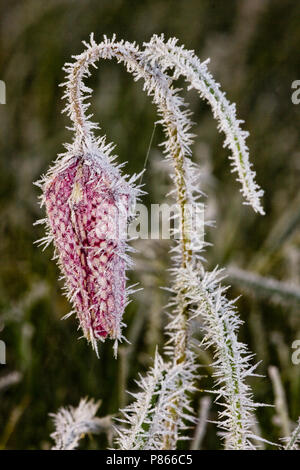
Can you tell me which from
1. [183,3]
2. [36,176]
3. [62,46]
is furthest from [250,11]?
[36,176]

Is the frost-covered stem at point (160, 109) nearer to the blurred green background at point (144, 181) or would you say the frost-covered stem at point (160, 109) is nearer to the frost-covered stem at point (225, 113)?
the frost-covered stem at point (225, 113)

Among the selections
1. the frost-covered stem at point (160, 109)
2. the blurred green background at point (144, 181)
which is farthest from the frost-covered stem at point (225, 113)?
the blurred green background at point (144, 181)

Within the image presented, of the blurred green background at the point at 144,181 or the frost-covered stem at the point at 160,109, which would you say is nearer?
the frost-covered stem at the point at 160,109

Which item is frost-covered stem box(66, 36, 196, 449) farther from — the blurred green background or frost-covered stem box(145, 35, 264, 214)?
the blurred green background

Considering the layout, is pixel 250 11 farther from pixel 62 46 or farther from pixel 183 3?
pixel 62 46

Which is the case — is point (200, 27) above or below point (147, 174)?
above

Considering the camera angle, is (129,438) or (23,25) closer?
(129,438)
